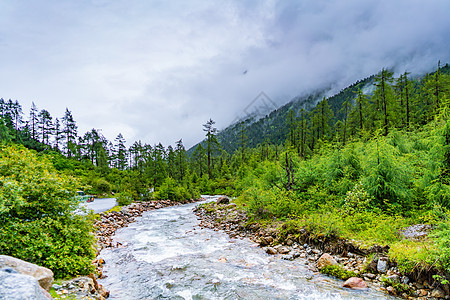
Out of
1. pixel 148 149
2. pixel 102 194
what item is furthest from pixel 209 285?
pixel 148 149

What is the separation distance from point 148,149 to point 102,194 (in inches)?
1112

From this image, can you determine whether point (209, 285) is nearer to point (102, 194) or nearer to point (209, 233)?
point (209, 233)

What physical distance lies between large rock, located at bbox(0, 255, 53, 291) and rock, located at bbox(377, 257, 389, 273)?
31.5ft

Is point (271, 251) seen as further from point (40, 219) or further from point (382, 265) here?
point (40, 219)

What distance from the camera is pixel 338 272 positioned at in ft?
25.5

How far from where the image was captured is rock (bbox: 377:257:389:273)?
7148 mm

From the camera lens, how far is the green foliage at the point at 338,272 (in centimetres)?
751

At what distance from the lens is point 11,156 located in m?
7.22

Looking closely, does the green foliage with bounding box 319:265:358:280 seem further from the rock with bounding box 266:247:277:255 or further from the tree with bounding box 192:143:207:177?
the tree with bounding box 192:143:207:177

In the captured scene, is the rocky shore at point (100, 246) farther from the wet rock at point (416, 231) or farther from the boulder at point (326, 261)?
the wet rock at point (416, 231)

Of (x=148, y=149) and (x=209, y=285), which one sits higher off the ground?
(x=148, y=149)

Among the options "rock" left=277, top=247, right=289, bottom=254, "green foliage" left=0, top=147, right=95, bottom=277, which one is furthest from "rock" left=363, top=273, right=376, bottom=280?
"green foliage" left=0, top=147, right=95, bottom=277

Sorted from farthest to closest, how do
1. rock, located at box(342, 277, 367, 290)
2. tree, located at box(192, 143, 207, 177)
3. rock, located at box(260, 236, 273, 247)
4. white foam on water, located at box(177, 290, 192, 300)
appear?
tree, located at box(192, 143, 207, 177), rock, located at box(260, 236, 273, 247), white foam on water, located at box(177, 290, 192, 300), rock, located at box(342, 277, 367, 290)

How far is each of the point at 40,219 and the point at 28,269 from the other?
218 cm
